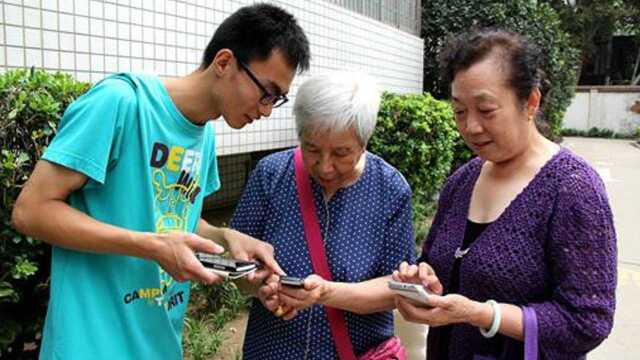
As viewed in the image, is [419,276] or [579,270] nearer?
[579,270]

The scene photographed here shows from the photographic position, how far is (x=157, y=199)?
1745mm

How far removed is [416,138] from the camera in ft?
22.0

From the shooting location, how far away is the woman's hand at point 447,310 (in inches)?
66.6

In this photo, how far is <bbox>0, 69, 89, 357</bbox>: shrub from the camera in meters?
2.17

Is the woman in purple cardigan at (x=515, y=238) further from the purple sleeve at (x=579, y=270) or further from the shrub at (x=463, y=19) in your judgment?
the shrub at (x=463, y=19)

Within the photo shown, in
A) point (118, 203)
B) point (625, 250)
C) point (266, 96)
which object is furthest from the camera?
point (625, 250)

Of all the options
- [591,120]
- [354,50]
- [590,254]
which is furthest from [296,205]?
[591,120]

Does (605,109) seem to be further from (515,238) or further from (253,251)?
(253,251)

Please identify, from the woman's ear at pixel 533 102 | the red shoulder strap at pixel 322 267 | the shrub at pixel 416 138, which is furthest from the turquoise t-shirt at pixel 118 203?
the shrub at pixel 416 138

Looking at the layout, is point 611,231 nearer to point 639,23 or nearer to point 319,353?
point 319,353

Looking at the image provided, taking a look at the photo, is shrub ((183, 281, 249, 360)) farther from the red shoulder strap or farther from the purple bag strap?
the purple bag strap

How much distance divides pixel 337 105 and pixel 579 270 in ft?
2.75

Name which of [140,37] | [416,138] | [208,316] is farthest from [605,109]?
[140,37]

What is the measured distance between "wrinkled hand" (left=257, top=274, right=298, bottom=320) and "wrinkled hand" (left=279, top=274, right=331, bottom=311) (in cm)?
3
